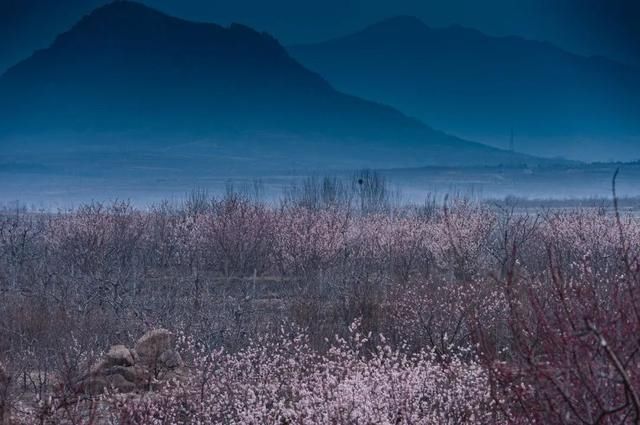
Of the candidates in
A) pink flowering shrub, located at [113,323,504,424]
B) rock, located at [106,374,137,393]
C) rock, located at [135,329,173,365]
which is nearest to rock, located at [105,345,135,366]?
rock, located at [135,329,173,365]

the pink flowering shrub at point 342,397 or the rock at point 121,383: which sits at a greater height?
the pink flowering shrub at point 342,397

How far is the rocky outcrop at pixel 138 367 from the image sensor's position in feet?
41.1

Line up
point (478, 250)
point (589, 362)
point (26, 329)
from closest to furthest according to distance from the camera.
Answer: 1. point (589, 362)
2. point (26, 329)
3. point (478, 250)

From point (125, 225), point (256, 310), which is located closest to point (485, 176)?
point (125, 225)

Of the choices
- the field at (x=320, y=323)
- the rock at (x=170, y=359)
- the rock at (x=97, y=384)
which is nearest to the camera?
the field at (x=320, y=323)

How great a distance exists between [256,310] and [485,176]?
168 meters

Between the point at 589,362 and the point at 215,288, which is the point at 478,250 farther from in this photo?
the point at 589,362

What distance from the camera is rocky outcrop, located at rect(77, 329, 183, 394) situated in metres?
12.5

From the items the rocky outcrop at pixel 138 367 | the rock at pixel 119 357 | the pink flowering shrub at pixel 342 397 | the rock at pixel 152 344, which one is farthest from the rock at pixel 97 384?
the pink flowering shrub at pixel 342 397

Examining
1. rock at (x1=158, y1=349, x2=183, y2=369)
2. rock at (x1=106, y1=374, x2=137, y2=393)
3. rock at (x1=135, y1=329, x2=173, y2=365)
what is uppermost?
rock at (x1=135, y1=329, x2=173, y2=365)

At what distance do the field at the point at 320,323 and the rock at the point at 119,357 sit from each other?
0.04 meters

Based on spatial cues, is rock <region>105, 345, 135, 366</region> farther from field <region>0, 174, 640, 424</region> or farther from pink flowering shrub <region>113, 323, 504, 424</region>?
pink flowering shrub <region>113, 323, 504, 424</region>

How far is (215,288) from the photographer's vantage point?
957 inches

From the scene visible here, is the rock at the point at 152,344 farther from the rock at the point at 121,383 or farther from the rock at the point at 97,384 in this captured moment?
the rock at the point at 97,384
